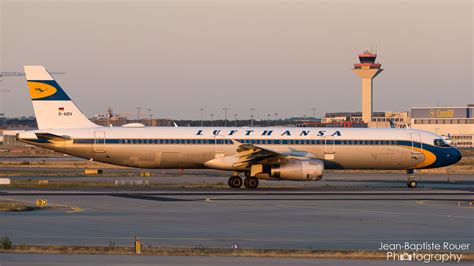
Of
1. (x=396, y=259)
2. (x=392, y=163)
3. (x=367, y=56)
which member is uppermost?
(x=367, y=56)

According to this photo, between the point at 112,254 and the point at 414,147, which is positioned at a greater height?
the point at 414,147

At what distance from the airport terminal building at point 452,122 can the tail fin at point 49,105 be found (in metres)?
123

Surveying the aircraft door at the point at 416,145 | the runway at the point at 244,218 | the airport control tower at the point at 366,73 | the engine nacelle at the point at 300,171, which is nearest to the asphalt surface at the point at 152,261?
the runway at the point at 244,218

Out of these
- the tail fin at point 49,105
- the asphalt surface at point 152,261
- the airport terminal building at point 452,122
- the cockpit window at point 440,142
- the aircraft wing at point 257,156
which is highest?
the airport terminal building at point 452,122

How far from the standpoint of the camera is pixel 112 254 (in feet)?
64.8

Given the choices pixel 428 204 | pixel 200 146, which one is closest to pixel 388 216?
pixel 428 204

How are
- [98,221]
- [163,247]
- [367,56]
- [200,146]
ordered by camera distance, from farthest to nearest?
[367,56] → [200,146] → [98,221] → [163,247]

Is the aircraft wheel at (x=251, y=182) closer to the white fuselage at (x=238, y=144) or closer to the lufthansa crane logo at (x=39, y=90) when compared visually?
the white fuselage at (x=238, y=144)

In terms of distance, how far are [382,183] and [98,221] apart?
2713 cm

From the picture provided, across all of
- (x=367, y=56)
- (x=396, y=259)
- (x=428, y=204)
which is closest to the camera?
(x=396, y=259)

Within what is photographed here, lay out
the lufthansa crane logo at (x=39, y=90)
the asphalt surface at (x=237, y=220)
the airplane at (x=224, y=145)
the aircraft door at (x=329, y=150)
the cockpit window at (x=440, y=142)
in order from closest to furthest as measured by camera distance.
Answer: the asphalt surface at (x=237, y=220), the airplane at (x=224, y=145), the aircraft door at (x=329, y=150), the lufthansa crane logo at (x=39, y=90), the cockpit window at (x=440, y=142)

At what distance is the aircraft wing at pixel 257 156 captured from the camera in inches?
1731

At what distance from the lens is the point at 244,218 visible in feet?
95.6

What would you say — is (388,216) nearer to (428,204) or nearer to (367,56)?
(428,204)
